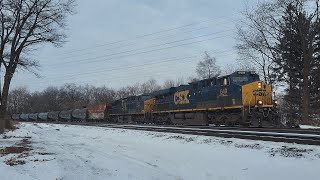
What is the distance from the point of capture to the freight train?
23500mm

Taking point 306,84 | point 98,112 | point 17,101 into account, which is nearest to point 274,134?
point 306,84

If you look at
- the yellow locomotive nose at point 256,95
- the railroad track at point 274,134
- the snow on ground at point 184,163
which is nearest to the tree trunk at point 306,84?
the yellow locomotive nose at point 256,95

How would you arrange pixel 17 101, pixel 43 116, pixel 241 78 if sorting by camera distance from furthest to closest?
1. pixel 17 101
2. pixel 43 116
3. pixel 241 78

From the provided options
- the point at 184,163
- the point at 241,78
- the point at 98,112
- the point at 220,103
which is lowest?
the point at 184,163

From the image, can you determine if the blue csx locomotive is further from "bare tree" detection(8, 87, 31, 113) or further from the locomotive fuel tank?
"bare tree" detection(8, 87, 31, 113)

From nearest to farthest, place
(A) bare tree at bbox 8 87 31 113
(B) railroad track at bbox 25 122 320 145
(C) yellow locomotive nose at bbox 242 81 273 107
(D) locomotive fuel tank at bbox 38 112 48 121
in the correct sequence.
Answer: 1. (B) railroad track at bbox 25 122 320 145
2. (C) yellow locomotive nose at bbox 242 81 273 107
3. (D) locomotive fuel tank at bbox 38 112 48 121
4. (A) bare tree at bbox 8 87 31 113

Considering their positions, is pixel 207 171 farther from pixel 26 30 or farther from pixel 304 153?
pixel 26 30

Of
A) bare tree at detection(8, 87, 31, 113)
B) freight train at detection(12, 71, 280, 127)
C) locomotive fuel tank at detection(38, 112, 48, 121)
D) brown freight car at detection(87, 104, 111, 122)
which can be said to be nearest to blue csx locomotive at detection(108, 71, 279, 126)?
freight train at detection(12, 71, 280, 127)

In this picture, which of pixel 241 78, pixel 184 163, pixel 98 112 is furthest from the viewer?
pixel 98 112

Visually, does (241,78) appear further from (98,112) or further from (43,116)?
(43,116)

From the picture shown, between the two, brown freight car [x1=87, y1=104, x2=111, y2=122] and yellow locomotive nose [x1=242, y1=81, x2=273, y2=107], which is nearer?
yellow locomotive nose [x1=242, y1=81, x2=273, y2=107]

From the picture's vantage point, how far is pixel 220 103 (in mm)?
26406

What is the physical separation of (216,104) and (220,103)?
20.6 inches

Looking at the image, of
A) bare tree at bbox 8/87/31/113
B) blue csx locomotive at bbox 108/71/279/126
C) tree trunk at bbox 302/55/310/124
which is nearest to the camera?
blue csx locomotive at bbox 108/71/279/126
